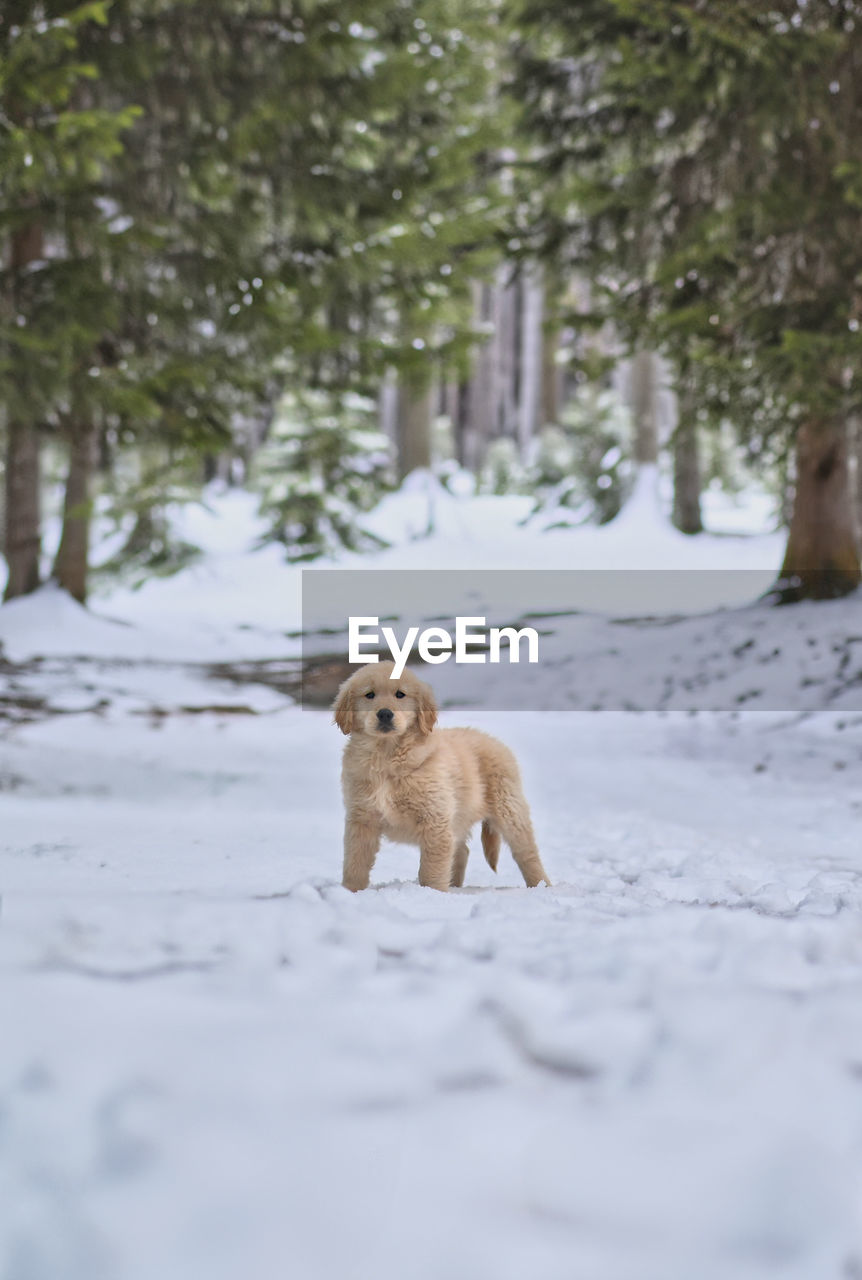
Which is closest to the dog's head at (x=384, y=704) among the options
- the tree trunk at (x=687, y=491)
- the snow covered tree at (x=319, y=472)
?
the snow covered tree at (x=319, y=472)

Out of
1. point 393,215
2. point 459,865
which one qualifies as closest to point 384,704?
point 459,865

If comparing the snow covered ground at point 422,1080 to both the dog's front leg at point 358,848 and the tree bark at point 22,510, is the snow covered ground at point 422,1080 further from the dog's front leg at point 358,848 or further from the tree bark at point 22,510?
the tree bark at point 22,510

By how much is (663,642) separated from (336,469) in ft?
35.5

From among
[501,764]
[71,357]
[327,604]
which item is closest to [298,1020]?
A: [501,764]

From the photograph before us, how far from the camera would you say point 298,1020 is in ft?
6.99

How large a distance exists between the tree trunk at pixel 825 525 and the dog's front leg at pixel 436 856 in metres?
8.53

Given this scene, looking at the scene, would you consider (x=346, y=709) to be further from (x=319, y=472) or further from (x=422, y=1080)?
(x=319, y=472)

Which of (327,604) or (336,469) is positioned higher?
(336,469)

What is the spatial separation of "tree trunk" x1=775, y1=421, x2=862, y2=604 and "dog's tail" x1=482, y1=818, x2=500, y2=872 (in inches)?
309

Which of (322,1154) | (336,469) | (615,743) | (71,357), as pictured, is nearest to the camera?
(322,1154)

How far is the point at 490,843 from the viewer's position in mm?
4441

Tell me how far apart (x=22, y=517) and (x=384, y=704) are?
985cm

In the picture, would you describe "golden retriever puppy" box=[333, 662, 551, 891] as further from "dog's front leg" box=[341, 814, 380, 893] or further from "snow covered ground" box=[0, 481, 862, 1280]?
"snow covered ground" box=[0, 481, 862, 1280]

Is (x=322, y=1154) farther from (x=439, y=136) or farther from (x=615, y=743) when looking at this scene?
(x=439, y=136)
